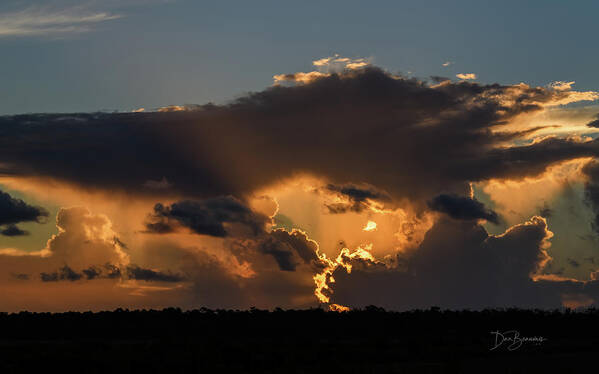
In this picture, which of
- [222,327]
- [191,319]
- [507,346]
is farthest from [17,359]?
[191,319]

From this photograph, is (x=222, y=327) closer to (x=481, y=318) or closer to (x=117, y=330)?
(x=117, y=330)

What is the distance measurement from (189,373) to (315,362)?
17.2 meters

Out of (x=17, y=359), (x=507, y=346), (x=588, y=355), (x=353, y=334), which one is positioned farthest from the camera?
(x=353, y=334)

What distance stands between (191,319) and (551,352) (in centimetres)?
10635

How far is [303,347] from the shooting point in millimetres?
106125

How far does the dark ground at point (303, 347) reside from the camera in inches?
3246

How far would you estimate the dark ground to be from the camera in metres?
82.4

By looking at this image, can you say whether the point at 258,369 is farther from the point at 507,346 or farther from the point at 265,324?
the point at 265,324

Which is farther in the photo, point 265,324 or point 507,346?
point 265,324

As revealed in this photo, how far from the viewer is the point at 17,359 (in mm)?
83812

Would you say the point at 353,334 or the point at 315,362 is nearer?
the point at 315,362

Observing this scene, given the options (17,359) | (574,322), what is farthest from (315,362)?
(574,322)

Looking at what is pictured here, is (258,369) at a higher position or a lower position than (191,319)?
lower

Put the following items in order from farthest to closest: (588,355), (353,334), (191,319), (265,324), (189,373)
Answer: (191,319), (265,324), (353,334), (588,355), (189,373)
